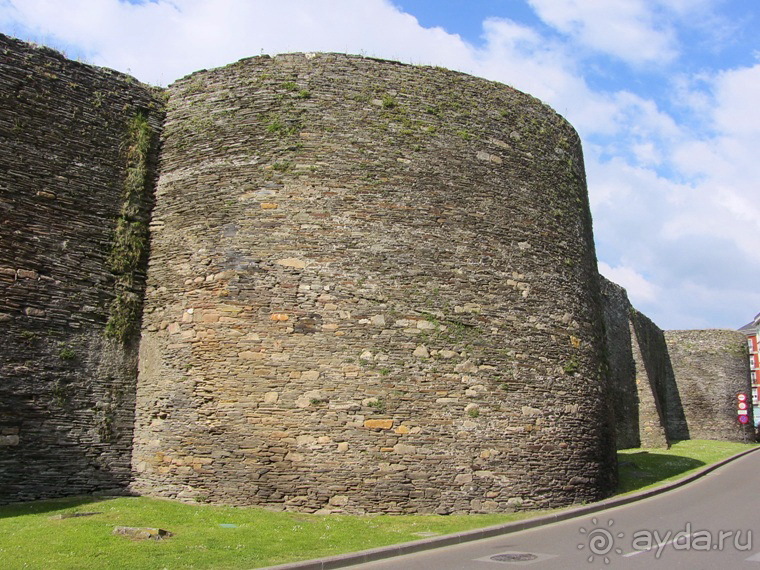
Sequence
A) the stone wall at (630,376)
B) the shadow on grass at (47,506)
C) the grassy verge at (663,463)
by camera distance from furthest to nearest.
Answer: the stone wall at (630,376)
the grassy verge at (663,463)
the shadow on grass at (47,506)

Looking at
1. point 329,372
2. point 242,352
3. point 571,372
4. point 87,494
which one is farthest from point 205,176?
point 571,372

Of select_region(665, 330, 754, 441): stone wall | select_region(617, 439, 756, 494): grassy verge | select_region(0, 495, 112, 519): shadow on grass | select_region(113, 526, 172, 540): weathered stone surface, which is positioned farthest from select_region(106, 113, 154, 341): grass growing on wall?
select_region(665, 330, 754, 441): stone wall

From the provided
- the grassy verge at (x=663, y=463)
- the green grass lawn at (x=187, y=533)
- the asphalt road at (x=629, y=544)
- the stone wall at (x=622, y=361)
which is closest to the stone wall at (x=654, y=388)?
the stone wall at (x=622, y=361)

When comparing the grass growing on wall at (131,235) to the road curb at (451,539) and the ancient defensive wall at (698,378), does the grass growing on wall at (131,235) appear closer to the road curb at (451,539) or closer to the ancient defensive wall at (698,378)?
the road curb at (451,539)

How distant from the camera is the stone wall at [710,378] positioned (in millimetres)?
34938

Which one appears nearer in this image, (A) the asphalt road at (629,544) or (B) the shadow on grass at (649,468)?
(A) the asphalt road at (629,544)

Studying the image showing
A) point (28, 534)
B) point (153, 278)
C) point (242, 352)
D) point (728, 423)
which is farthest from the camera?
point (728, 423)

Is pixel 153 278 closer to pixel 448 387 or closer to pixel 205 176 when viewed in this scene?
pixel 205 176

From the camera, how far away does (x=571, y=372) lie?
13141mm

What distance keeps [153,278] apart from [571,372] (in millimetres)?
8012

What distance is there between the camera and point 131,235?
493 inches

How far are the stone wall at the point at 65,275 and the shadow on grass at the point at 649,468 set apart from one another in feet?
34.0

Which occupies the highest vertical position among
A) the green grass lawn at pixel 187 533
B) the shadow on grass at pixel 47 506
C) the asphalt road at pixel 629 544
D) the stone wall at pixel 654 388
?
the stone wall at pixel 654 388

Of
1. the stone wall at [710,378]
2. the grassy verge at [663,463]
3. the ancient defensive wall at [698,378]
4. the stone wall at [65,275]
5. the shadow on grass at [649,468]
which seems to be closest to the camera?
the stone wall at [65,275]
